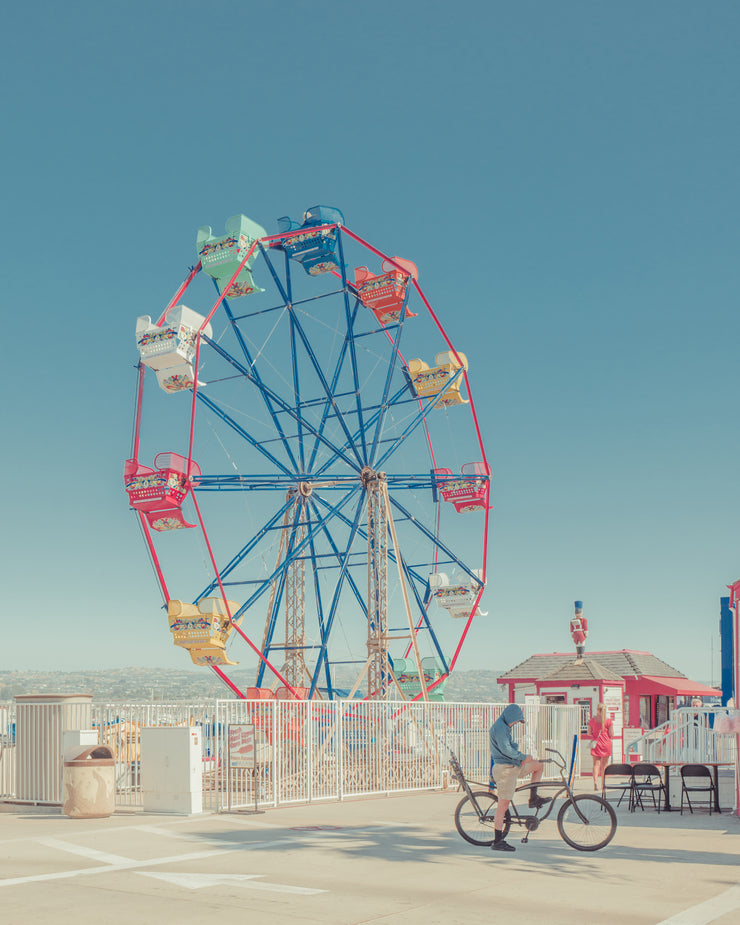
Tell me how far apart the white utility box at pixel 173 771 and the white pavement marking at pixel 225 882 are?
5.24 metres

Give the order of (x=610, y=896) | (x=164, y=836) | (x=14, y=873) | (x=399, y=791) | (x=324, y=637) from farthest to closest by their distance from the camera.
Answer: (x=324, y=637) < (x=399, y=791) < (x=164, y=836) < (x=14, y=873) < (x=610, y=896)

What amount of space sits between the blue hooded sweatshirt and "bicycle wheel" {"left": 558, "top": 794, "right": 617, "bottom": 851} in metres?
0.71

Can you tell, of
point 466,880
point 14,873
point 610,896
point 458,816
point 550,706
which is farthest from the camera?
point 550,706

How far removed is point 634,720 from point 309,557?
10.6 m

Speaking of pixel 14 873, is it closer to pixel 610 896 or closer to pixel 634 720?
pixel 610 896

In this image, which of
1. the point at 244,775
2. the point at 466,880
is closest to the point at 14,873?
the point at 466,880

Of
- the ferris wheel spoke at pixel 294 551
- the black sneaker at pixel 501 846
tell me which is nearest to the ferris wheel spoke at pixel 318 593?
the ferris wheel spoke at pixel 294 551

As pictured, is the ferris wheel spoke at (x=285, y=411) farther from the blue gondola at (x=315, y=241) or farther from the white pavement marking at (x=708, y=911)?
the white pavement marking at (x=708, y=911)

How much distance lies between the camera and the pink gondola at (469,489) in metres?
30.8

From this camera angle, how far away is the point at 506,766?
1039 centimetres

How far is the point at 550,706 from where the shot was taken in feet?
76.0

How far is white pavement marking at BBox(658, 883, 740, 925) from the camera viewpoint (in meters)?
7.31

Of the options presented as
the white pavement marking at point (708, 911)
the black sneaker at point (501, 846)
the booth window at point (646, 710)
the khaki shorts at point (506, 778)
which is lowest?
the booth window at point (646, 710)

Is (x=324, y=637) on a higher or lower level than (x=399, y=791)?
higher
